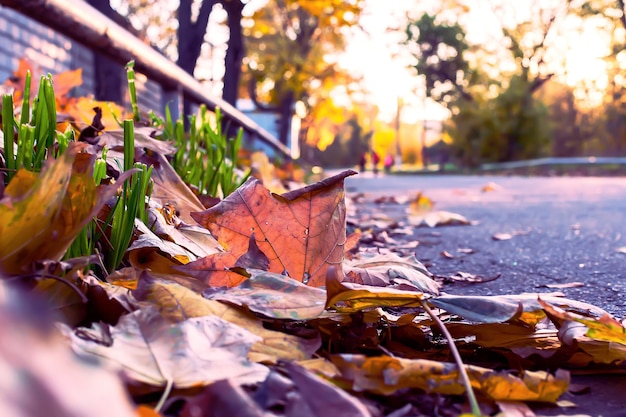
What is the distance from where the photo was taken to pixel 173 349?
65 centimetres

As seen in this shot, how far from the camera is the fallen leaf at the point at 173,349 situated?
612 millimetres

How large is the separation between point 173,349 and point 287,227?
0.43 metres

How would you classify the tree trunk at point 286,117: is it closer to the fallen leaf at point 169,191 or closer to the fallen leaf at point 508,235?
the fallen leaf at point 508,235

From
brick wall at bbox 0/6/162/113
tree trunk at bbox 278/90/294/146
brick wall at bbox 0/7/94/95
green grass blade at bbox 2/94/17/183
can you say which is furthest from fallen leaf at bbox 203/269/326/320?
tree trunk at bbox 278/90/294/146

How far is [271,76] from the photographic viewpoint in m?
20.2

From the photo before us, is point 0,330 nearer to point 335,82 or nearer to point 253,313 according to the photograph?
point 253,313

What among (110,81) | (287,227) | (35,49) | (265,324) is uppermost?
(35,49)

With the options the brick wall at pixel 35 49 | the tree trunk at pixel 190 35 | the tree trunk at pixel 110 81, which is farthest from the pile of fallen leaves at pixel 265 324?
the tree trunk at pixel 190 35

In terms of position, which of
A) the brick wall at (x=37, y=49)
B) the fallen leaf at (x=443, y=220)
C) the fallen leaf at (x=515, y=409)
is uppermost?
the brick wall at (x=37, y=49)

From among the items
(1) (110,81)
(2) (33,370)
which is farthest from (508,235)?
(1) (110,81)

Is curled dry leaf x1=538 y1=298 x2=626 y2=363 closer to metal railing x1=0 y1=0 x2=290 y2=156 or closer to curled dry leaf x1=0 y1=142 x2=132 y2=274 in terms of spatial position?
curled dry leaf x1=0 y1=142 x2=132 y2=274

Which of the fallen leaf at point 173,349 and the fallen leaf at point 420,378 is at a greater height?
the fallen leaf at point 173,349

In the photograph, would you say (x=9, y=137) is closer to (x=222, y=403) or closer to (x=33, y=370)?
(x=222, y=403)

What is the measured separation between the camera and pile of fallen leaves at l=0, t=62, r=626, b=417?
0.62m
